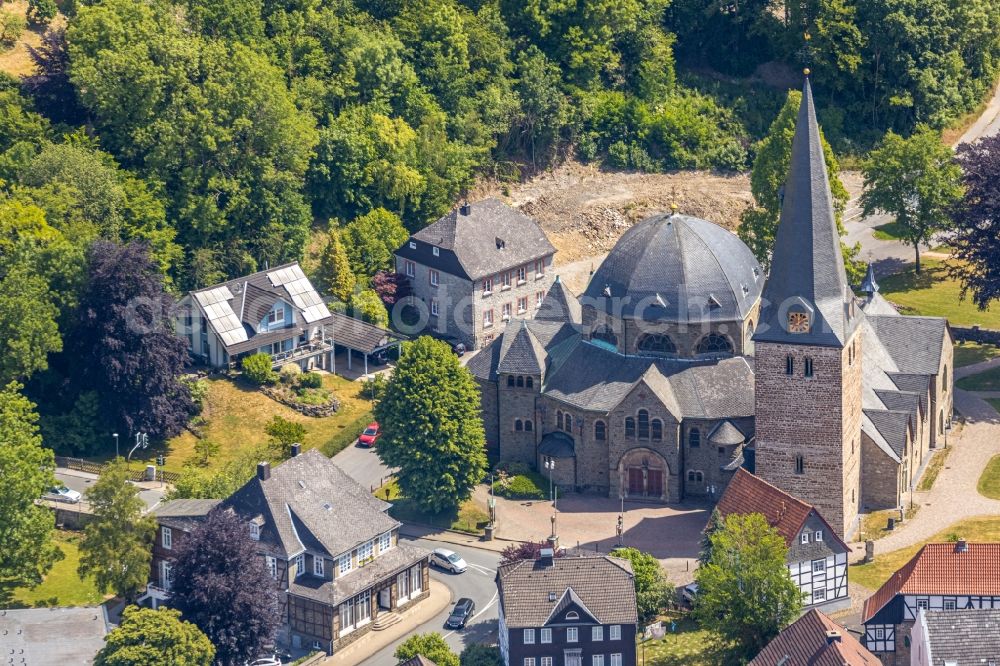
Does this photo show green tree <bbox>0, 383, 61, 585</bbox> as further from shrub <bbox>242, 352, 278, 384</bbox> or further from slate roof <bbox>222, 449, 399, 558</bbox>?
shrub <bbox>242, 352, 278, 384</bbox>

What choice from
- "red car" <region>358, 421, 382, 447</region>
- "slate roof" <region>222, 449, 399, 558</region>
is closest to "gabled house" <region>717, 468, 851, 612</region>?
"slate roof" <region>222, 449, 399, 558</region>

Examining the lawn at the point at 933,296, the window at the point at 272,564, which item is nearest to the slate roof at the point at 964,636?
the window at the point at 272,564

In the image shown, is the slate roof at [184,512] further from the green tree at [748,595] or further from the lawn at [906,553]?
the lawn at [906,553]

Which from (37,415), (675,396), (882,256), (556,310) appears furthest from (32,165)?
(882,256)

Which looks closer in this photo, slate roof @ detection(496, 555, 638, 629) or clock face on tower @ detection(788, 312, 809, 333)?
slate roof @ detection(496, 555, 638, 629)

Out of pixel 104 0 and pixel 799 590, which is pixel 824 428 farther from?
pixel 104 0

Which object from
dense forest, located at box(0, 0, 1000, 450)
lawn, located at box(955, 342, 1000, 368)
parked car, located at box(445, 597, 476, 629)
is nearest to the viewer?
parked car, located at box(445, 597, 476, 629)
